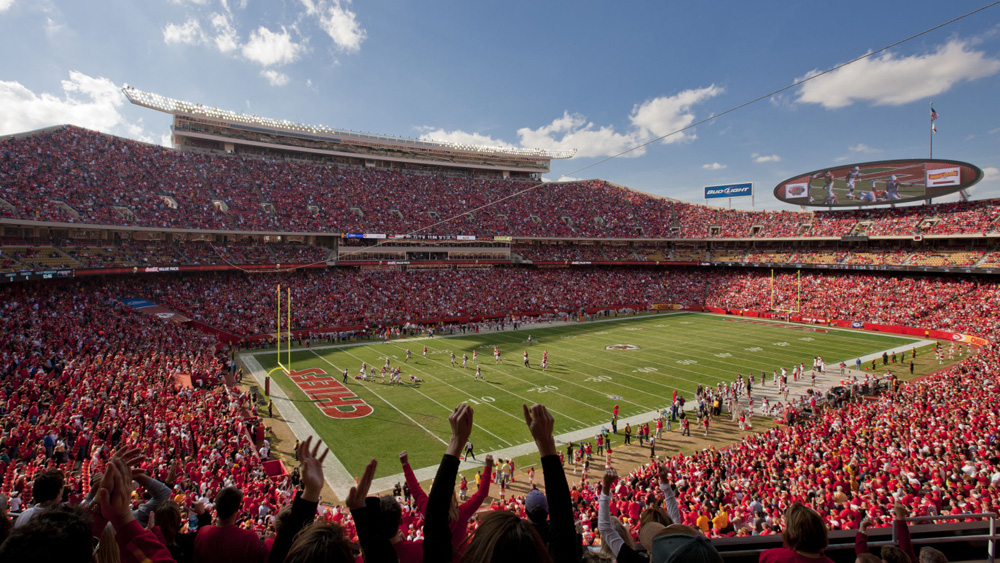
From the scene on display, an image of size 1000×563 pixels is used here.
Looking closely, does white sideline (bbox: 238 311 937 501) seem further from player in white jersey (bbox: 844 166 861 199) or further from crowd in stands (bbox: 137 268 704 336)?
player in white jersey (bbox: 844 166 861 199)

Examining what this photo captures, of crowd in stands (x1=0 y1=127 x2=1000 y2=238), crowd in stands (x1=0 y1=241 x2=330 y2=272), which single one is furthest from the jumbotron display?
crowd in stands (x1=0 y1=241 x2=330 y2=272)

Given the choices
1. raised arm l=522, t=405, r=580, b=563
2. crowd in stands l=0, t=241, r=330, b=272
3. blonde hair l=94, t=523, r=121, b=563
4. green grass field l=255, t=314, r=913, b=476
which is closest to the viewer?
blonde hair l=94, t=523, r=121, b=563

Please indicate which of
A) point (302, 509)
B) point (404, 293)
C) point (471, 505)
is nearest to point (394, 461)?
point (471, 505)

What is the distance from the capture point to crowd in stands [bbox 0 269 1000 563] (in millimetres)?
2412

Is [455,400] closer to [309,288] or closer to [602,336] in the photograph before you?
[602,336]

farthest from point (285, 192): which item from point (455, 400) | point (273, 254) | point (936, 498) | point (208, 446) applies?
point (936, 498)

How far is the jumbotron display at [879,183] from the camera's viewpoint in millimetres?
48875

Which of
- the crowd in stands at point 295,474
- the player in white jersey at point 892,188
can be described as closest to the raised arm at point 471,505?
the crowd in stands at point 295,474

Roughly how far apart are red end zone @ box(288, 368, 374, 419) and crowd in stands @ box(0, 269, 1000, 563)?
10.8 feet

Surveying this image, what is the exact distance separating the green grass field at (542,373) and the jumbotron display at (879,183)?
837 inches

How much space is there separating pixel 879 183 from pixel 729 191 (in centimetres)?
1909

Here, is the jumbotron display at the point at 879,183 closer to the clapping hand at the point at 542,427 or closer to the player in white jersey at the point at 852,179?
the player in white jersey at the point at 852,179

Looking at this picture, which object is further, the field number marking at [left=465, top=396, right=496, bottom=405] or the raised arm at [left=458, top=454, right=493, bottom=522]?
the field number marking at [left=465, top=396, right=496, bottom=405]

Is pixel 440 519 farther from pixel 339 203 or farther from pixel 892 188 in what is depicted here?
pixel 892 188
